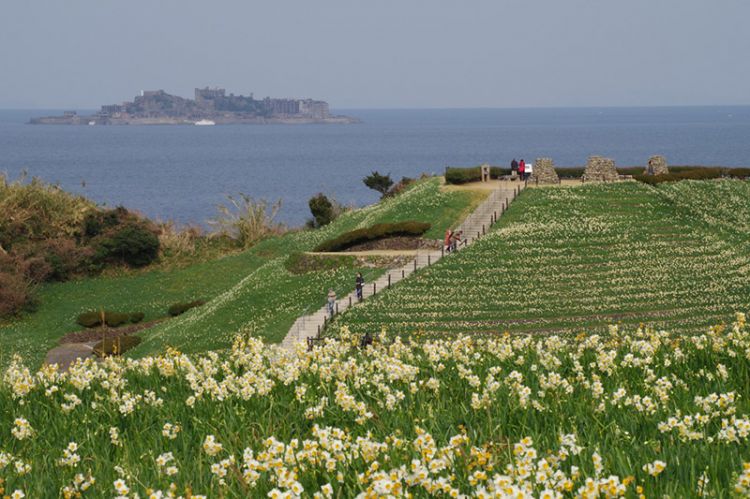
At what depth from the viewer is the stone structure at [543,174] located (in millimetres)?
65125

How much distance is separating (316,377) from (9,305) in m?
45.7

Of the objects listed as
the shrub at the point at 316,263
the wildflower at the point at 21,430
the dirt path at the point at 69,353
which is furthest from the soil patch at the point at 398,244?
the wildflower at the point at 21,430

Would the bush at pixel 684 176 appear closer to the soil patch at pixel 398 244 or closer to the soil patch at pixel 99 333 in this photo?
the soil patch at pixel 398 244

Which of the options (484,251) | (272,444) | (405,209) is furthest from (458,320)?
(272,444)

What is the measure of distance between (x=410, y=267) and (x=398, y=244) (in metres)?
5.04

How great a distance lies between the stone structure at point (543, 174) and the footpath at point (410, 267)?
4.00 feet

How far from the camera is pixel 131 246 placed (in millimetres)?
65812

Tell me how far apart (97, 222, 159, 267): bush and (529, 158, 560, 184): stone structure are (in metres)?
26.0

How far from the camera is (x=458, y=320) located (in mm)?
41031

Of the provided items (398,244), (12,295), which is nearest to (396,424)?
(398,244)

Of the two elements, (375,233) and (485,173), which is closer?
(375,233)

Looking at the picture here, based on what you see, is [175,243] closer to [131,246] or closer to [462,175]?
[131,246]

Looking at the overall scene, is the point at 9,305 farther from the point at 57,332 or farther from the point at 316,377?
the point at 316,377

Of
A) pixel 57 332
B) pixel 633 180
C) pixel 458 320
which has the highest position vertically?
pixel 633 180
